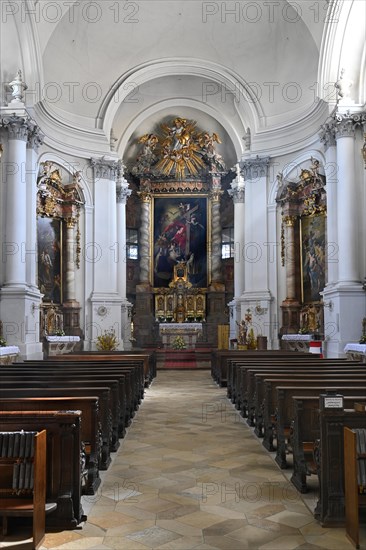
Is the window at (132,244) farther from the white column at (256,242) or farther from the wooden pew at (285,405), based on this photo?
the wooden pew at (285,405)

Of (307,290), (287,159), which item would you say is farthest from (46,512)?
(287,159)

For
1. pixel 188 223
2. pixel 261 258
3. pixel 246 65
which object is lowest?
pixel 261 258

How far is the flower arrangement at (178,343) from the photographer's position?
80.3ft

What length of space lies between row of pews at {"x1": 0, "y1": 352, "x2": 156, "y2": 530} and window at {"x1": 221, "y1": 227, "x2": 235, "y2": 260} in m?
19.9

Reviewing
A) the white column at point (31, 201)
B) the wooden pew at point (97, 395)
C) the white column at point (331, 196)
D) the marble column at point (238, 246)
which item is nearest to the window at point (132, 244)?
the marble column at point (238, 246)

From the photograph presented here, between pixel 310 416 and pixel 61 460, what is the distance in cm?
230

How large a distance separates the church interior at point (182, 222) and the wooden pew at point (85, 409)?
18 millimetres

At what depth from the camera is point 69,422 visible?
14.5 ft

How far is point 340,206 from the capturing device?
16.7 m

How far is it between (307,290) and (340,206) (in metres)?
5.28

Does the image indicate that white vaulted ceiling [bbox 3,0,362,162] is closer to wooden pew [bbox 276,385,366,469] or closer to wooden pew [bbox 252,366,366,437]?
wooden pew [bbox 252,366,366,437]

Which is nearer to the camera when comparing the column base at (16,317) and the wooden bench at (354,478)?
the wooden bench at (354,478)

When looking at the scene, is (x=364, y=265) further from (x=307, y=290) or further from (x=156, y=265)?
(x=156, y=265)

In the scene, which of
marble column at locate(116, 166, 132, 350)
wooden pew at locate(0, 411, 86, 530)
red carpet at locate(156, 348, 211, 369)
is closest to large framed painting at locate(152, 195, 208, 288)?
marble column at locate(116, 166, 132, 350)
